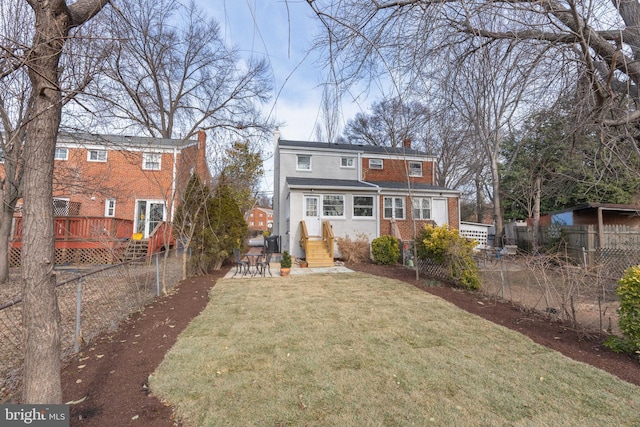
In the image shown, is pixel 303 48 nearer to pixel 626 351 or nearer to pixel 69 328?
pixel 626 351

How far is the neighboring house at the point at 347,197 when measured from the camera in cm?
→ 1416

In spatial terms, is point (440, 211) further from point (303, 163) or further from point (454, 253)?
point (454, 253)

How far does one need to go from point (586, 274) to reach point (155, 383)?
6080 mm

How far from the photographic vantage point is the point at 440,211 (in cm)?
1606

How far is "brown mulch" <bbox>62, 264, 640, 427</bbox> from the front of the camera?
2576 mm

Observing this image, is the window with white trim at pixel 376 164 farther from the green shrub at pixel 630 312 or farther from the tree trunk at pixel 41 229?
the tree trunk at pixel 41 229

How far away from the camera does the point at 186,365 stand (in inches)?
137

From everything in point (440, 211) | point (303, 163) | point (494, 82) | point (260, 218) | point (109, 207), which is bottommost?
point (440, 211)

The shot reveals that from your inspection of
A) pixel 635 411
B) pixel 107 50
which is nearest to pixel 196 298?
pixel 107 50

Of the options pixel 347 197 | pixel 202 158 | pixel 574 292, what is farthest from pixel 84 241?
pixel 574 292

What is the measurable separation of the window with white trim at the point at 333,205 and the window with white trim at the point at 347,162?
403 cm

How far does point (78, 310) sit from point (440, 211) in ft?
51.5

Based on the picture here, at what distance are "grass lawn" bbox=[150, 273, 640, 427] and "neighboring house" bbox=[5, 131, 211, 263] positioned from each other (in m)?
2.78

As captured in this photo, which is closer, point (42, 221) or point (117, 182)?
point (42, 221)
